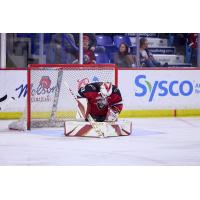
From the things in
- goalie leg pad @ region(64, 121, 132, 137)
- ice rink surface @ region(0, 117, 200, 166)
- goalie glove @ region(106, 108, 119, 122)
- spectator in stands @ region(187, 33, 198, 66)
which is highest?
spectator in stands @ region(187, 33, 198, 66)

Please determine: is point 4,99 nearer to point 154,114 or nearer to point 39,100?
point 39,100

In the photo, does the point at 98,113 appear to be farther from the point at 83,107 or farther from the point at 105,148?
the point at 105,148

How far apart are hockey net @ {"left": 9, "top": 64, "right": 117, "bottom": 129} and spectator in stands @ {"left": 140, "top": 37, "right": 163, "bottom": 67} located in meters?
2.21

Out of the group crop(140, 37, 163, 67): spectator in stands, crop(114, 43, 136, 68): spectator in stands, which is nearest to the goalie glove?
crop(114, 43, 136, 68): spectator in stands

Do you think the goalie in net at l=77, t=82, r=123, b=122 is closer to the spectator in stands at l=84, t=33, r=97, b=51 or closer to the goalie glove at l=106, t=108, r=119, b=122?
the goalie glove at l=106, t=108, r=119, b=122

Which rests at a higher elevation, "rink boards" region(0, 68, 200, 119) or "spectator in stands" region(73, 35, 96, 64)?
"spectator in stands" region(73, 35, 96, 64)

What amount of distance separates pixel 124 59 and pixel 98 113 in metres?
3.13

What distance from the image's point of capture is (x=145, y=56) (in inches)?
348

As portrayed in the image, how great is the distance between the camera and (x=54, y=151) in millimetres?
4520

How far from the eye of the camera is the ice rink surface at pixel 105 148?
4.02 meters

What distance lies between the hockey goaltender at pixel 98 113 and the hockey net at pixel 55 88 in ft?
2.29

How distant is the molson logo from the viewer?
25.3 feet

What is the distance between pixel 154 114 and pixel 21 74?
181 centimetres

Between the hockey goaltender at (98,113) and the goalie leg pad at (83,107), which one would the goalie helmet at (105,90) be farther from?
the goalie leg pad at (83,107)
